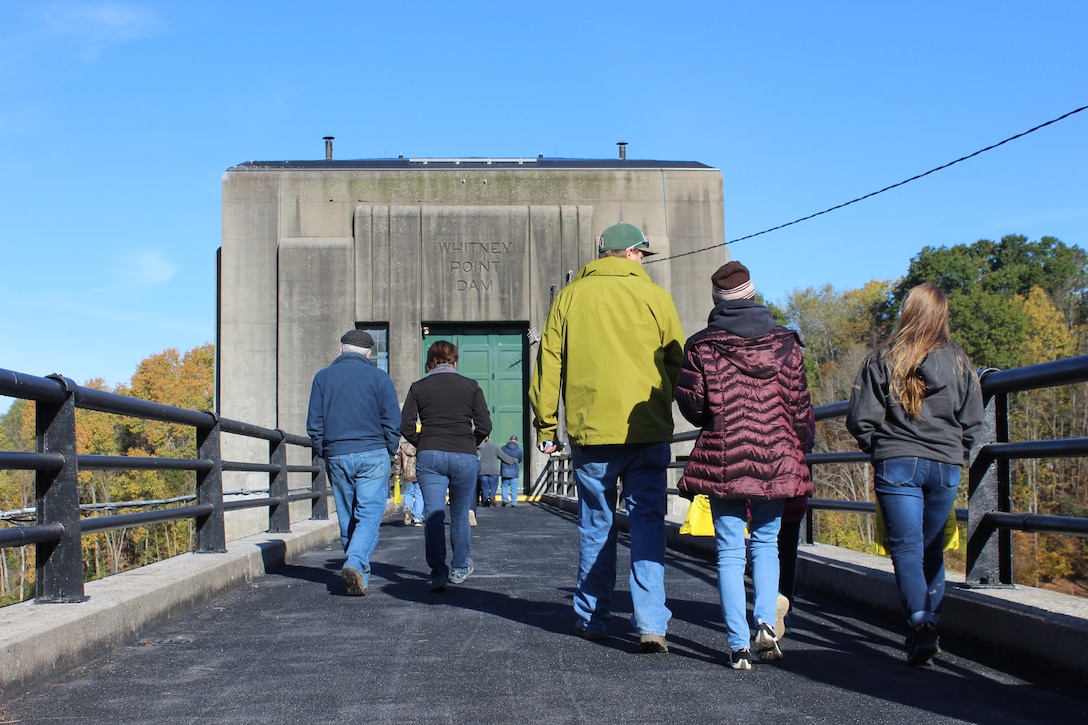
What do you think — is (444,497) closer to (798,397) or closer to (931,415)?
(798,397)

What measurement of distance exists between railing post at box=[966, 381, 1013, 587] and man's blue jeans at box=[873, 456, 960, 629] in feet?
2.18

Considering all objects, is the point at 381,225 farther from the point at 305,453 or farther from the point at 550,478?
the point at 550,478

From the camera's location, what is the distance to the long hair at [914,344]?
5133 mm

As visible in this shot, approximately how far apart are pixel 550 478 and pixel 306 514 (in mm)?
6406

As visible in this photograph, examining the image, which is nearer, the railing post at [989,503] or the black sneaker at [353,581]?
the railing post at [989,503]

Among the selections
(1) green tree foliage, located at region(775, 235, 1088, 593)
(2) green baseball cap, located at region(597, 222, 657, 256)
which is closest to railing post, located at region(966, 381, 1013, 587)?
(2) green baseball cap, located at region(597, 222, 657, 256)

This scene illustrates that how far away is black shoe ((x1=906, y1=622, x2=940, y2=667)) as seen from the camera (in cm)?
495

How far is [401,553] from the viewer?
38.2 ft

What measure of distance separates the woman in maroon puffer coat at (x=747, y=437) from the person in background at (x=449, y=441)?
133 inches

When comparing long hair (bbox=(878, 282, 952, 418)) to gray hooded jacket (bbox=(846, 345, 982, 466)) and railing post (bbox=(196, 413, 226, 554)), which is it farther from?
railing post (bbox=(196, 413, 226, 554))

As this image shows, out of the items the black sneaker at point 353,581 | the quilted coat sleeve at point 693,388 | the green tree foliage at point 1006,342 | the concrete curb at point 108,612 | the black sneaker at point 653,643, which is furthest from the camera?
the green tree foliage at point 1006,342

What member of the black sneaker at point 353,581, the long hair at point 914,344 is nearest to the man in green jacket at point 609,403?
the long hair at point 914,344

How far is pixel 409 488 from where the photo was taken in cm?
1756

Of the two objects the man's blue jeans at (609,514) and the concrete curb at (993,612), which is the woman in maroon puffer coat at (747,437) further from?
the concrete curb at (993,612)
